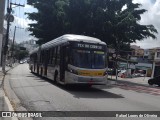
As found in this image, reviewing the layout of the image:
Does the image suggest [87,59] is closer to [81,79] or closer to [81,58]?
[81,58]

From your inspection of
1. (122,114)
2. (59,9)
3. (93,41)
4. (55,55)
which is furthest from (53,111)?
(59,9)

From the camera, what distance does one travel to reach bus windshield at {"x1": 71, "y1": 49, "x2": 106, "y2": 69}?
1978cm

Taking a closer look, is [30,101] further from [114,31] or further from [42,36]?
[42,36]

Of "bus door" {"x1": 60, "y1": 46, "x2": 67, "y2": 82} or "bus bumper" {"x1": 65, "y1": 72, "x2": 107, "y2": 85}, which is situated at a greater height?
"bus door" {"x1": 60, "y1": 46, "x2": 67, "y2": 82}

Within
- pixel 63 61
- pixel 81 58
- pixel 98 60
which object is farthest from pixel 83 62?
pixel 63 61

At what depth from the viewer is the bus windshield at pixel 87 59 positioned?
64.9 feet

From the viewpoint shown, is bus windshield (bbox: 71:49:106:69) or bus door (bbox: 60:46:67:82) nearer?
bus windshield (bbox: 71:49:106:69)

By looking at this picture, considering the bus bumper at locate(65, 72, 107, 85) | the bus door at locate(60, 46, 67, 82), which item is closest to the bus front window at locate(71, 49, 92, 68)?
the bus bumper at locate(65, 72, 107, 85)

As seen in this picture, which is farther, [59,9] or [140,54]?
[140,54]

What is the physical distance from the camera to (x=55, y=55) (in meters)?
23.9

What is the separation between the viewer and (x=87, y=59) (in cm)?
1997

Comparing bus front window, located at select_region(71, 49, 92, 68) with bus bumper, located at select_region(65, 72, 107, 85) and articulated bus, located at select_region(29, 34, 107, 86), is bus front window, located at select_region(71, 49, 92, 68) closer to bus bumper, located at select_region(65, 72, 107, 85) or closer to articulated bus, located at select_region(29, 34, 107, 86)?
articulated bus, located at select_region(29, 34, 107, 86)

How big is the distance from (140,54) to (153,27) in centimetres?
8965

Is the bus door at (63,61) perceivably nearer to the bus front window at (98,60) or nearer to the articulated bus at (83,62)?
the articulated bus at (83,62)
